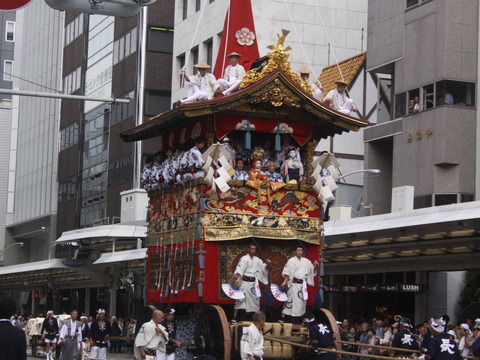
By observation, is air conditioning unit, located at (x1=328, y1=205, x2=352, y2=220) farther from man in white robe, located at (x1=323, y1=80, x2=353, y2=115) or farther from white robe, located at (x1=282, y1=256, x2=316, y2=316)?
white robe, located at (x1=282, y1=256, x2=316, y2=316)

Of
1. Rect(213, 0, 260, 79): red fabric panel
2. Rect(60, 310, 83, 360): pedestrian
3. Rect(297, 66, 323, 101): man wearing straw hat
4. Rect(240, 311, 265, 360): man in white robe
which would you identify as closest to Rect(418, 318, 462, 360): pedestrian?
Rect(240, 311, 265, 360): man in white robe

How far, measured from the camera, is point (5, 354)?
372 inches

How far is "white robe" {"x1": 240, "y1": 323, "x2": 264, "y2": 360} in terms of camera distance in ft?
51.0

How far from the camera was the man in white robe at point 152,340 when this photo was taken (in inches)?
667

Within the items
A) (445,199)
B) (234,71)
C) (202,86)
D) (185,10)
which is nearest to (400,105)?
(445,199)

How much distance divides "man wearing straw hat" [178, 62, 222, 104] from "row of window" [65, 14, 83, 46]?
4800 centimetres

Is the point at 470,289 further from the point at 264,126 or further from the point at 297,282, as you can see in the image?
the point at 264,126

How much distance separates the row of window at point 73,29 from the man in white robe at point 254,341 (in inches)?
2046

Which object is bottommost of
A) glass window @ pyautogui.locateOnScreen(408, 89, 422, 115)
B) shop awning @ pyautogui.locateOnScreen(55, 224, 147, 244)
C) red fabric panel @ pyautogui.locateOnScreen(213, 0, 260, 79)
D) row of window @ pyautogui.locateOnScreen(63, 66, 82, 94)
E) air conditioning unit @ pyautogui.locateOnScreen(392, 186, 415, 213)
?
shop awning @ pyautogui.locateOnScreen(55, 224, 147, 244)

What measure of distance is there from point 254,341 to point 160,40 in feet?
136

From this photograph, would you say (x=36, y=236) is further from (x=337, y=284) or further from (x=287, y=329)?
(x=287, y=329)

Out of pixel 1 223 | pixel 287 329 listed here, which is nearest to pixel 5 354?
pixel 287 329

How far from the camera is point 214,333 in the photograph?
A: 1672 centimetres

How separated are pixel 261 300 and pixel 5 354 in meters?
8.92
